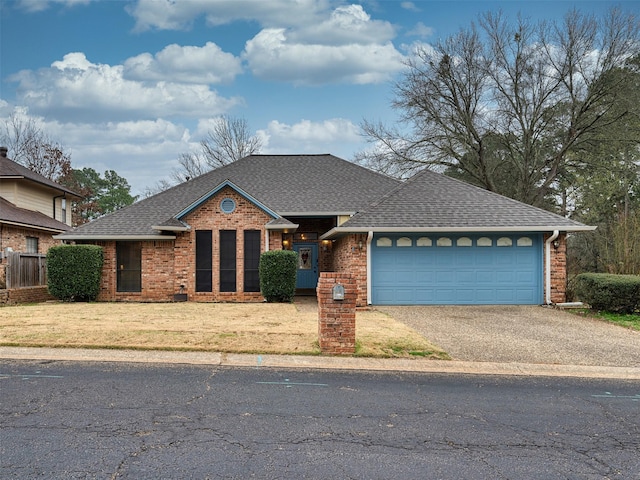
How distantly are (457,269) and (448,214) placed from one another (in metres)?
1.81

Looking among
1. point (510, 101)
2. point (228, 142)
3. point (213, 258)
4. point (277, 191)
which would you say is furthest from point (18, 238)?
point (510, 101)

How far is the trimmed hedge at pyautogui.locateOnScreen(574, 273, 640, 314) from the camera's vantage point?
11523 mm

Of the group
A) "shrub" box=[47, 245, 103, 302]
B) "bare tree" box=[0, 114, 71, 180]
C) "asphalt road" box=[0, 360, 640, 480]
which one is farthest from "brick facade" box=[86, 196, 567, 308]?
"bare tree" box=[0, 114, 71, 180]

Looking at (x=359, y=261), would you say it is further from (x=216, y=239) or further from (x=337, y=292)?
(x=337, y=292)

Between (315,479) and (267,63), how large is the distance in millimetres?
22111

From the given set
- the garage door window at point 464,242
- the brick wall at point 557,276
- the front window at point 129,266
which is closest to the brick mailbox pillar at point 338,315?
the garage door window at point 464,242

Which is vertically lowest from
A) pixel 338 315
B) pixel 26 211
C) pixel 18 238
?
pixel 338 315

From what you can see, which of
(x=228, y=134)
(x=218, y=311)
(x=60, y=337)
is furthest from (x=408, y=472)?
(x=228, y=134)

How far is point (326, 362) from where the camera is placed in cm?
664

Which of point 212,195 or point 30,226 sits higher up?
point 212,195

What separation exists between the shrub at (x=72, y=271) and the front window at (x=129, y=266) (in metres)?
0.99

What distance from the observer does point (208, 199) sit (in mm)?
15031

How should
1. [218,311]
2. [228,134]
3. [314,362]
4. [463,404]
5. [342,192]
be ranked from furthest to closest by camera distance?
[228,134]
[342,192]
[218,311]
[314,362]
[463,404]

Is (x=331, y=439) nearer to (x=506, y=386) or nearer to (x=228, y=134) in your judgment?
(x=506, y=386)
